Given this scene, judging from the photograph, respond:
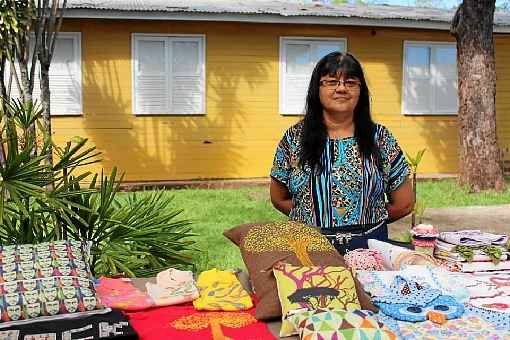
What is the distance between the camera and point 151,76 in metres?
11.8

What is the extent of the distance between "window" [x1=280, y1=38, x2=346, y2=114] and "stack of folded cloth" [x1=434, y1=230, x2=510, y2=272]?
9.02 m

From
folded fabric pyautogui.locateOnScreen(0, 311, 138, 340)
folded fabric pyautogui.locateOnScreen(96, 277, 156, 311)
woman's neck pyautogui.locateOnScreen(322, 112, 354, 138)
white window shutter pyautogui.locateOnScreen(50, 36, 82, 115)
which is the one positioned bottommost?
folded fabric pyautogui.locateOnScreen(0, 311, 138, 340)

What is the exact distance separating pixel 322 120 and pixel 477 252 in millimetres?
1062

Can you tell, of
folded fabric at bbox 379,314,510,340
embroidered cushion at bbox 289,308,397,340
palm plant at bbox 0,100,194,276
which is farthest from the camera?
palm plant at bbox 0,100,194,276

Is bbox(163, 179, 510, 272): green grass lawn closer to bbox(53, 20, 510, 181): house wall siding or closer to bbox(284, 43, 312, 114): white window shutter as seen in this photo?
bbox(53, 20, 510, 181): house wall siding

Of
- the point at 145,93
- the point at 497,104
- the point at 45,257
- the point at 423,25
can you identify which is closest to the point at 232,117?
the point at 145,93

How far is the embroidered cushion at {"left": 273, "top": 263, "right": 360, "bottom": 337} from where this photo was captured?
2.69 metres

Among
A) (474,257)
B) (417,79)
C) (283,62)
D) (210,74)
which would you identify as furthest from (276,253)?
(417,79)

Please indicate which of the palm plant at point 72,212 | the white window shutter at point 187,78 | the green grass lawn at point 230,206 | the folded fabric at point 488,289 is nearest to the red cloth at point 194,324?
the folded fabric at point 488,289

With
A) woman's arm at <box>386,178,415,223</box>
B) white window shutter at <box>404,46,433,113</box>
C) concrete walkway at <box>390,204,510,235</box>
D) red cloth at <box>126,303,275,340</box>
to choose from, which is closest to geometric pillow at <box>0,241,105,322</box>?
red cloth at <box>126,303,275,340</box>

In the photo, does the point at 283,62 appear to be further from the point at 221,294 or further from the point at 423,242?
the point at 221,294

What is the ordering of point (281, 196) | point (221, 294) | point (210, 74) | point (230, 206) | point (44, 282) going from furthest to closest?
point (210, 74), point (230, 206), point (281, 196), point (221, 294), point (44, 282)

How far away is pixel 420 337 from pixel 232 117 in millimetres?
9930

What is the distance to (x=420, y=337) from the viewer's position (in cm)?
253
